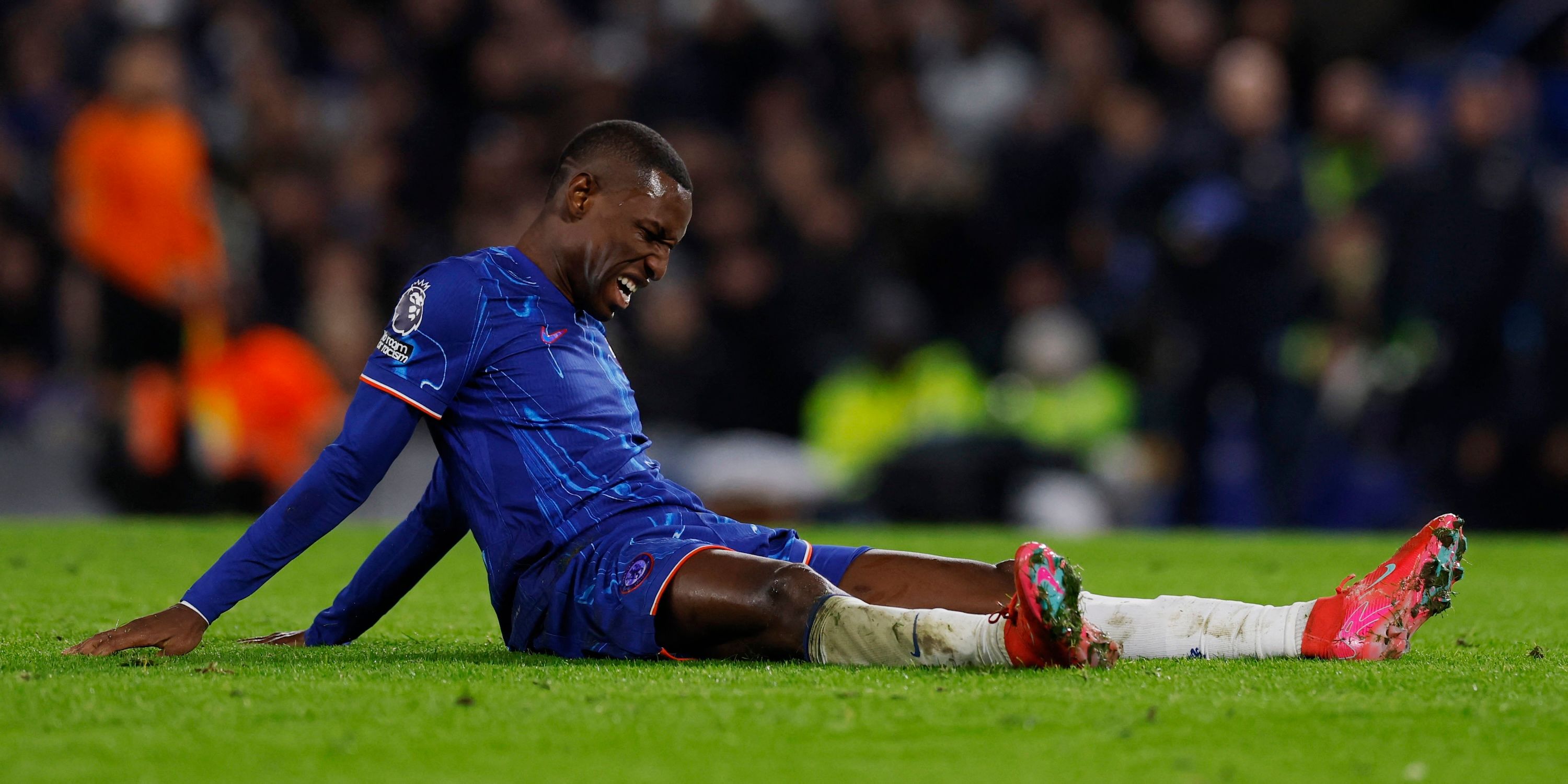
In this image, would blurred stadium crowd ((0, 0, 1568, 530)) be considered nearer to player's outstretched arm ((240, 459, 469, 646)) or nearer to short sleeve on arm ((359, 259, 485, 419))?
player's outstretched arm ((240, 459, 469, 646))

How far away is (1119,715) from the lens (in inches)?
113

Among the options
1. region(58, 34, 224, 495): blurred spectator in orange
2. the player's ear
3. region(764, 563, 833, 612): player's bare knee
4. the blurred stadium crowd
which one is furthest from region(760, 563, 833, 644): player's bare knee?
region(58, 34, 224, 495): blurred spectator in orange

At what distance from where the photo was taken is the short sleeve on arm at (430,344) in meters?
3.68

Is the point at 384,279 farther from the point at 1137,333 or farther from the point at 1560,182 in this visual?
the point at 1560,182

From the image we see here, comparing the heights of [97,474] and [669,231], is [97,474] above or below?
below

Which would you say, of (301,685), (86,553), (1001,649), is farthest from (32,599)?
(1001,649)

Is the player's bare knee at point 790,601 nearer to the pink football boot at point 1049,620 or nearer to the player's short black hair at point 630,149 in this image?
the pink football boot at point 1049,620

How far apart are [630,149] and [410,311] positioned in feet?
2.16

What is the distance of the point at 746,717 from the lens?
113 inches

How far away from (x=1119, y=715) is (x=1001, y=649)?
0.52 m

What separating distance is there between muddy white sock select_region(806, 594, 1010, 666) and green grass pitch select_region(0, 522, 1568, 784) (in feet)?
0.18

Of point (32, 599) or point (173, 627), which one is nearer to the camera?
point (173, 627)

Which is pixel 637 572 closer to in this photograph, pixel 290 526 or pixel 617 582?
pixel 617 582

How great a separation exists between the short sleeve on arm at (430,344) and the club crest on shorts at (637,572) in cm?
56
